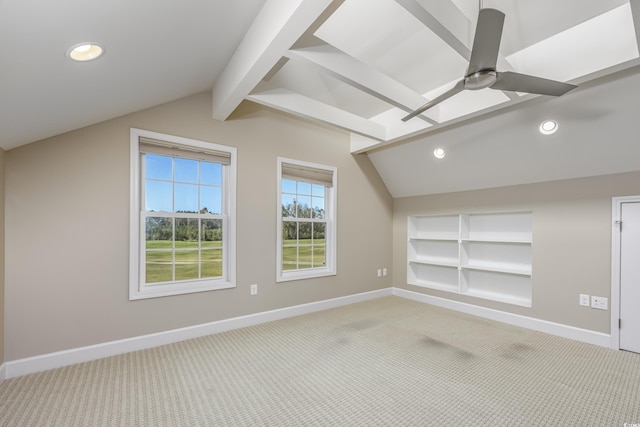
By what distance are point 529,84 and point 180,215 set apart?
330 cm

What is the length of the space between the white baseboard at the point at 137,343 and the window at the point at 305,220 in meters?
0.47

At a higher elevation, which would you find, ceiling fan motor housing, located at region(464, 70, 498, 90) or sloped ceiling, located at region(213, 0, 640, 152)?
sloped ceiling, located at region(213, 0, 640, 152)

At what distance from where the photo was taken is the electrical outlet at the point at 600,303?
9.94 feet

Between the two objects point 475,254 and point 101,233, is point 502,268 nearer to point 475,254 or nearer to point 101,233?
point 475,254

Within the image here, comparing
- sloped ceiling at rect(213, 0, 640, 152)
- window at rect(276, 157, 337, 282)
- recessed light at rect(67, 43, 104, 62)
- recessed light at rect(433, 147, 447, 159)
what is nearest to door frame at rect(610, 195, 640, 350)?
sloped ceiling at rect(213, 0, 640, 152)

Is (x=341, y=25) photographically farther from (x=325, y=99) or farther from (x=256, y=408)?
(x=256, y=408)

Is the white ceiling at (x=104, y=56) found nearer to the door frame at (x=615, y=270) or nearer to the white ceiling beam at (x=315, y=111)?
the white ceiling beam at (x=315, y=111)

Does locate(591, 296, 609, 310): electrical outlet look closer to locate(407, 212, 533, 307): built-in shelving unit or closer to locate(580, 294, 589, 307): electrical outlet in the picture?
locate(580, 294, 589, 307): electrical outlet

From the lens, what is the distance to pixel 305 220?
4.24 meters

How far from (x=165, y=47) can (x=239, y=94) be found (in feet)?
2.52

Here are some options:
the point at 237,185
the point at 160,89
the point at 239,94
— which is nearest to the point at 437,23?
the point at 239,94

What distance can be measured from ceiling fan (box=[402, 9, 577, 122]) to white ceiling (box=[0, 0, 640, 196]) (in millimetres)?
318

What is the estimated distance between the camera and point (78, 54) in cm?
163

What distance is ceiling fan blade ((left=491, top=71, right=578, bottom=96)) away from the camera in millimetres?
1816
